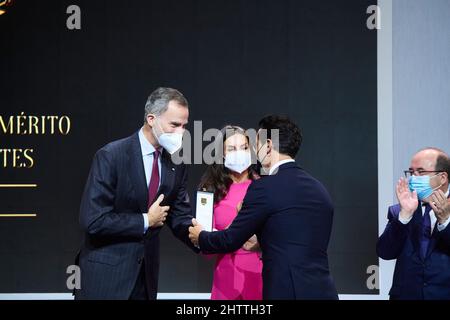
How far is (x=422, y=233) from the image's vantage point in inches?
137

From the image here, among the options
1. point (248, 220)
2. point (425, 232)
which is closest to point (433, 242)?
point (425, 232)

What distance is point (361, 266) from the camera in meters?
5.41

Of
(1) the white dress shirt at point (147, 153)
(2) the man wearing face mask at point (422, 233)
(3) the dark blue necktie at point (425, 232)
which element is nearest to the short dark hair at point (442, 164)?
Answer: (2) the man wearing face mask at point (422, 233)

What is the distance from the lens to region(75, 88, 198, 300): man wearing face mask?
2969 millimetres

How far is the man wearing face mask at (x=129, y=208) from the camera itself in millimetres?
2969

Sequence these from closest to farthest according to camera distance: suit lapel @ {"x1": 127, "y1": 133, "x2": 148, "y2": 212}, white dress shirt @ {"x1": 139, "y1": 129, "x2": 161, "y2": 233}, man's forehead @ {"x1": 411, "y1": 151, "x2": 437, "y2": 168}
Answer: suit lapel @ {"x1": 127, "y1": 133, "x2": 148, "y2": 212}, white dress shirt @ {"x1": 139, "y1": 129, "x2": 161, "y2": 233}, man's forehead @ {"x1": 411, "y1": 151, "x2": 437, "y2": 168}

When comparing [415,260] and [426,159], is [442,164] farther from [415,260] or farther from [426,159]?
[415,260]

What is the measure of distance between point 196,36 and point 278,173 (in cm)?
281

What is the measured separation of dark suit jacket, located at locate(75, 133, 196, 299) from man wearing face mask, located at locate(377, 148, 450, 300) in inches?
56.1

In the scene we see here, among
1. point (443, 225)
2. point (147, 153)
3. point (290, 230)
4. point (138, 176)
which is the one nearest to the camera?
point (290, 230)

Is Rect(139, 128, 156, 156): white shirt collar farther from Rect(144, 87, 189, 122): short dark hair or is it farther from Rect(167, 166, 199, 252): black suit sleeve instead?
Rect(167, 166, 199, 252): black suit sleeve

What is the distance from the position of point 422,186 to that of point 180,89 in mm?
2554

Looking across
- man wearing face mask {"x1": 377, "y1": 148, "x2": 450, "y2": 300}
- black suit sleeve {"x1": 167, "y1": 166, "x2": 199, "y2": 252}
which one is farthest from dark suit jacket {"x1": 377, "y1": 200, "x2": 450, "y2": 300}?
black suit sleeve {"x1": 167, "y1": 166, "x2": 199, "y2": 252}

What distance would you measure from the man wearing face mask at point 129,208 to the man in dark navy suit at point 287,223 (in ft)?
1.49
